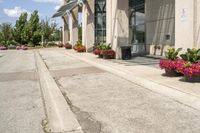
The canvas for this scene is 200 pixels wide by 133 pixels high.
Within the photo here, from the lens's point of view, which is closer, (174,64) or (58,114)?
(58,114)

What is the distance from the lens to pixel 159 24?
2694 centimetres

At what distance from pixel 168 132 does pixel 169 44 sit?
19.7 m

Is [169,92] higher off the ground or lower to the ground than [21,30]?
lower

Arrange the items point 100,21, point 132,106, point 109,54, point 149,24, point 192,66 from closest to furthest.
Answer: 1. point 132,106
2. point 192,66
3. point 109,54
4. point 149,24
5. point 100,21

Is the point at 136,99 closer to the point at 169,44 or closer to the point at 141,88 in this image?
the point at 141,88

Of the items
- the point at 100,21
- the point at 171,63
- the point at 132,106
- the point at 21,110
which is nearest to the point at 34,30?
the point at 100,21

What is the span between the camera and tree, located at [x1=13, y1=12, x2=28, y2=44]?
85188 millimetres

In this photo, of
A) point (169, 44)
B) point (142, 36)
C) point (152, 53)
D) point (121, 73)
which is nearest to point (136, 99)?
point (121, 73)

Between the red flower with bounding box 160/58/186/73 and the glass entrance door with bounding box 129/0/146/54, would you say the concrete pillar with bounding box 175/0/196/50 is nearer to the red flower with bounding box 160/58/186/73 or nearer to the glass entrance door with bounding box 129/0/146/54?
the red flower with bounding box 160/58/186/73

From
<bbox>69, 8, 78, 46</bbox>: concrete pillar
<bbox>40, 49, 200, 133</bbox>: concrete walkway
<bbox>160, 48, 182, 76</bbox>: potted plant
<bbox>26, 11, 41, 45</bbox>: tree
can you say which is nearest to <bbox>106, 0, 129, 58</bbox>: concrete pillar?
<bbox>160, 48, 182, 76</bbox>: potted plant

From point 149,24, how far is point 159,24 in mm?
2012

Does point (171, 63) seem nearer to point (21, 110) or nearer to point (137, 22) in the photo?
point (21, 110)

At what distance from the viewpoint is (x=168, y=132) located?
20.3ft

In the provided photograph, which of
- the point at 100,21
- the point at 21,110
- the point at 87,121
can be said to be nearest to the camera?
the point at 87,121
